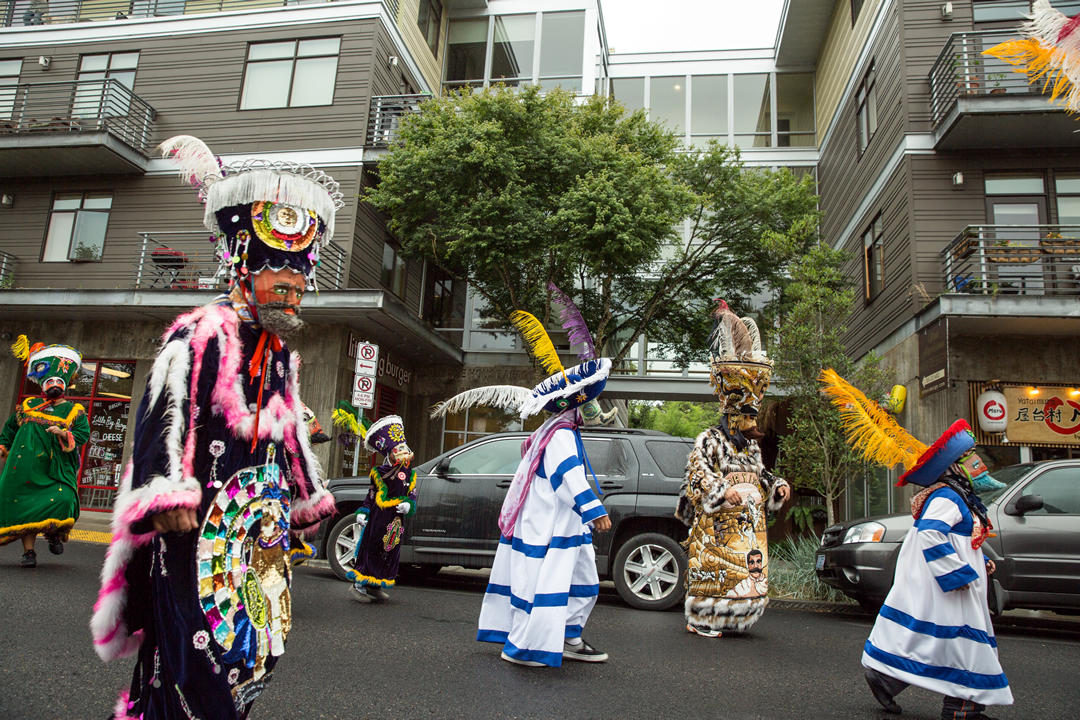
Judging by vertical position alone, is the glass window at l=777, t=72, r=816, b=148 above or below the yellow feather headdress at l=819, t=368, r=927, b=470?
above

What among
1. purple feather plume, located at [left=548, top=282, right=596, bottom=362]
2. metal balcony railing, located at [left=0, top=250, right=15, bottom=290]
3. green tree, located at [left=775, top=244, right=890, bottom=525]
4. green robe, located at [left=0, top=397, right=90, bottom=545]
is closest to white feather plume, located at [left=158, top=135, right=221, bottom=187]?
purple feather plume, located at [left=548, top=282, right=596, bottom=362]

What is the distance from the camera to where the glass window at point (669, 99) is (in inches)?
965

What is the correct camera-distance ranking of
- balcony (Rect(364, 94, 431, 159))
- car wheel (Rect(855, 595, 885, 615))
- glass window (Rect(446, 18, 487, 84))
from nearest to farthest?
1. car wheel (Rect(855, 595, 885, 615))
2. balcony (Rect(364, 94, 431, 159))
3. glass window (Rect(446, 18, 487, 84))

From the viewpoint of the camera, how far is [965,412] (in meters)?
12.5

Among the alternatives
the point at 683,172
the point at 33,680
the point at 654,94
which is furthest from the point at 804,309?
the point at 654,94

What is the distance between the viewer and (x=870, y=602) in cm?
782

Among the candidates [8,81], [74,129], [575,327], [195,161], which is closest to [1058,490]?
[575,327]

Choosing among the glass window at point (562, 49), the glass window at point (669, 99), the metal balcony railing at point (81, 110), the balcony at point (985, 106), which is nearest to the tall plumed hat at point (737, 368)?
the balcony at point (985, 106)

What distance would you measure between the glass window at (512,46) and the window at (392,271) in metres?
7.15

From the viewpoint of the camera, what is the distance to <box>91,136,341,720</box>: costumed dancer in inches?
86.6

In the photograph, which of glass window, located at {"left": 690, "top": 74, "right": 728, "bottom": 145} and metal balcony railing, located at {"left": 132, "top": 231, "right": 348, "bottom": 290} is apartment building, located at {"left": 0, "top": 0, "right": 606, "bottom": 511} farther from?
glass window, located at {"left": 690, "top": 74, "right": 728, "bottom": 145}

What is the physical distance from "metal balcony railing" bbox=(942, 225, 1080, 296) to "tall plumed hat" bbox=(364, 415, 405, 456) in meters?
9.90

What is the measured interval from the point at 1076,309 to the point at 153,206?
18.9 metres

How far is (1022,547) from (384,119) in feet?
49.3
